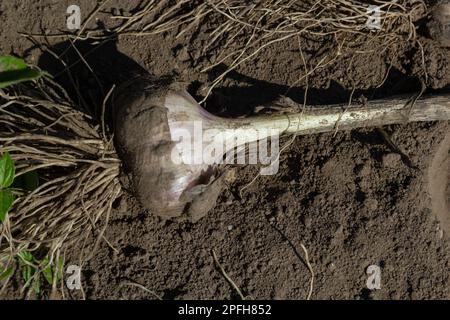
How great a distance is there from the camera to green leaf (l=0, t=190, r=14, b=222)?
1.35 metres

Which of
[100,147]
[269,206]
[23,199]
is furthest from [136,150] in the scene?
[269,206]

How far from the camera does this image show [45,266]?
153 cm

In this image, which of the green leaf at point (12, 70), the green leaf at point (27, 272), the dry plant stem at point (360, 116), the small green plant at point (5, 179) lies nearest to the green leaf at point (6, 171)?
the small green plant at point (5, 179)

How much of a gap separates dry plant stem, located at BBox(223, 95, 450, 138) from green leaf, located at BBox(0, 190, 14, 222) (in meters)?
0.66

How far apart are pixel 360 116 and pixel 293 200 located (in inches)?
12.0

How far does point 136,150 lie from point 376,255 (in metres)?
0.74

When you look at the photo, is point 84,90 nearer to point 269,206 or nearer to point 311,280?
point 269,206

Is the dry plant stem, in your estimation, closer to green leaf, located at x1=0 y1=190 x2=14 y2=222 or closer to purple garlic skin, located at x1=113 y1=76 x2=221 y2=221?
purple garlic skin, located at x1=113 y1=76 x2=221 y2=221

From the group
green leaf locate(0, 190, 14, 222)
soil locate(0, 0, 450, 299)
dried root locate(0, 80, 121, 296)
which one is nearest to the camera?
green leaf locate(0, 190, 14, 222)

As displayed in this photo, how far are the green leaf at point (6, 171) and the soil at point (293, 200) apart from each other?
0.34 m

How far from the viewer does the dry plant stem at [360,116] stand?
61.6 inches

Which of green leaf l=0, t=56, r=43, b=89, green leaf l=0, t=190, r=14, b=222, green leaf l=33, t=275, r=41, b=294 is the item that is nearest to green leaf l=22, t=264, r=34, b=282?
green leaf l=33, t=275, r=41, b=294

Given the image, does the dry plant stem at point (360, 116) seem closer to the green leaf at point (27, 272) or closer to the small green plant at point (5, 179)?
the small green plant at point (5, 179)

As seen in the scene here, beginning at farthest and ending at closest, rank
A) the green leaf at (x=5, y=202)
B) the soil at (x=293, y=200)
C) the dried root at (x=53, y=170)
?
1. the soil at (x=293, y=200)
2. the dried root at (x=53, y=170)
3. the green leaf at (x=5, y=202)
